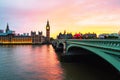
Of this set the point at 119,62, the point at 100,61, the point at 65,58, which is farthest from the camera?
the point at 65,58

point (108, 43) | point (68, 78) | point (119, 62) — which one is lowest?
point (68, 78)

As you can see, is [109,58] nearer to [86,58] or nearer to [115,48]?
[115,48]

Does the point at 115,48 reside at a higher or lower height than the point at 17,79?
higher

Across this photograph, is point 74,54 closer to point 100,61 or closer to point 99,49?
point 100,61

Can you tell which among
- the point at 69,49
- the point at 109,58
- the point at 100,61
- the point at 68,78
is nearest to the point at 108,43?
the point at 109,58

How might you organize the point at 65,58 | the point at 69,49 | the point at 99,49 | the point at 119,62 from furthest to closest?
the point at 69,49, the point at 65,58, the point at 99,49, the point at 119,62

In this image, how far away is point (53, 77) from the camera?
96.2ft

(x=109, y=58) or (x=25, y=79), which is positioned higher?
(x=109, y=58)

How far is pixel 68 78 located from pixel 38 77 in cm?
380

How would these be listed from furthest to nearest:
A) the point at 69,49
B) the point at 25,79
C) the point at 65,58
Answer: the point at 69,49, the point at 65,58, the point at 25,79

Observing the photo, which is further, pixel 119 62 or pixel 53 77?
pixel 53 77

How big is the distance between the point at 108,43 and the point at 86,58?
29386 mm

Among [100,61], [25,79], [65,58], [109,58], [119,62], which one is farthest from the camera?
[65,58]

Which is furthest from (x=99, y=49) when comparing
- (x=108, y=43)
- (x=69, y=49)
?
(x=69, y=49)
